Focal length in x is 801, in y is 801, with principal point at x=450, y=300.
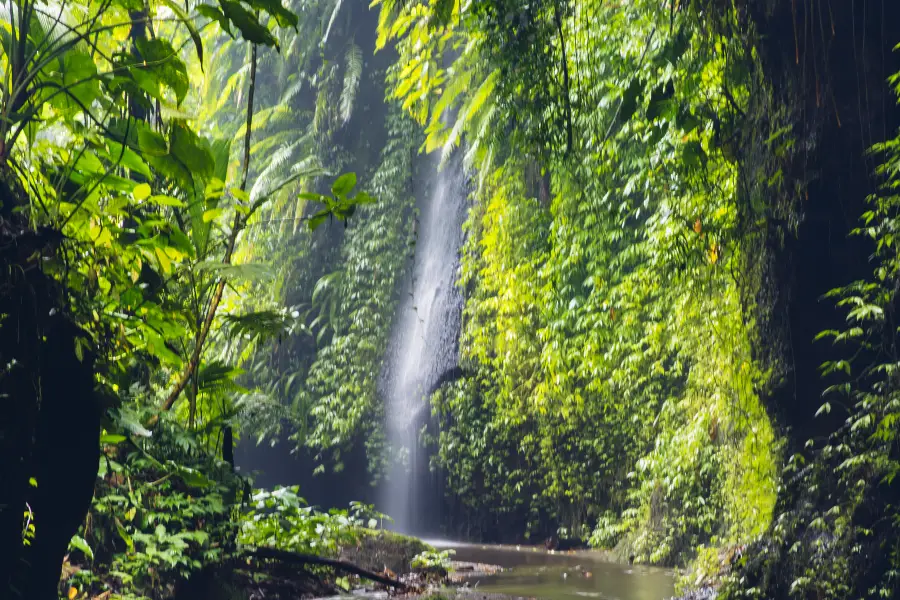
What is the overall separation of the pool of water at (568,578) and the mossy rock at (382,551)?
0.62 meters

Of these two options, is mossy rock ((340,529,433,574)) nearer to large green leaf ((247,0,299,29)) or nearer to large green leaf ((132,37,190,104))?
large green leaf ((132,37,190,104))

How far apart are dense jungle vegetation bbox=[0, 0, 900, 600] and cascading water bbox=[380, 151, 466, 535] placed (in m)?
1.62

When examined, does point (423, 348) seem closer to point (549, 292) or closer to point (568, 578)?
point (549, 292)

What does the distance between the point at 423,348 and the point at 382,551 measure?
292 inches

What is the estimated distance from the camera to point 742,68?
5.14m

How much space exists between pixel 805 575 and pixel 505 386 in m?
6.91

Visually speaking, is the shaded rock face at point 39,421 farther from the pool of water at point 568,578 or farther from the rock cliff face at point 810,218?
the pool of water at point 568,578

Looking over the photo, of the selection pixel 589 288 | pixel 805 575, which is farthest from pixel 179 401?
pixel 589 288

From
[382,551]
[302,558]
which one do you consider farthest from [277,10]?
[382,551]

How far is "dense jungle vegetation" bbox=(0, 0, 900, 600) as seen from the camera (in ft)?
7.64

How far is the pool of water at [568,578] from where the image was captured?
256 inches

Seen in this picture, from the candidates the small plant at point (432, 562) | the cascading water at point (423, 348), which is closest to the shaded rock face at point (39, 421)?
the small plant at point (432, 562)

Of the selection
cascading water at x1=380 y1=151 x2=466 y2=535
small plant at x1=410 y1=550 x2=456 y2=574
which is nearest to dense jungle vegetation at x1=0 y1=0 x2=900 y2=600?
small plant at x1=410 y1=550 x2=456 y2=574

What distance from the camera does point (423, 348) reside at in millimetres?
A: 14492
